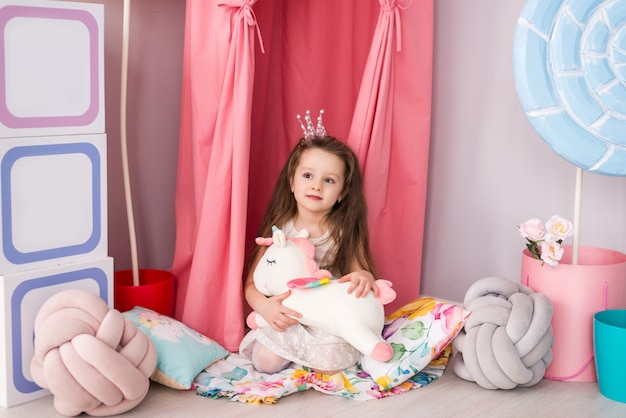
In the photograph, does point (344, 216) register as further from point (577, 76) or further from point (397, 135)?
point (577, 76)

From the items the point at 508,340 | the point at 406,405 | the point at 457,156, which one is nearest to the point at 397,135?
the point at 457,156

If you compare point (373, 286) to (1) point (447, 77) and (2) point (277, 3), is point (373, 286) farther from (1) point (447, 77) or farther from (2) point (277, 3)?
(2) point (277, 3)

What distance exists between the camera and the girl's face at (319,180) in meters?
2.37

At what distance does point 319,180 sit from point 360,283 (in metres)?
0.35

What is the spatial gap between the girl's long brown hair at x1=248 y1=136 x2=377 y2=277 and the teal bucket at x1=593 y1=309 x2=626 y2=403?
2.12 ft

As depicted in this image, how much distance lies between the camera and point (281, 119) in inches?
113

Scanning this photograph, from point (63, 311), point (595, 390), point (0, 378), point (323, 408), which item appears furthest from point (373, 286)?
point (0, 378)

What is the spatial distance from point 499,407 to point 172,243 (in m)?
1.32

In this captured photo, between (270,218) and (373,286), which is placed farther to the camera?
(270,218)

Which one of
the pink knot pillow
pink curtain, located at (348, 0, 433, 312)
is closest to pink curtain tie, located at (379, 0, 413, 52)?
pink curtain, located at (348, 0, 433, 312)

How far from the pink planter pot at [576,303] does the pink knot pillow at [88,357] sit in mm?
1121

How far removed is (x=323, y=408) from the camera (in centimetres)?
207

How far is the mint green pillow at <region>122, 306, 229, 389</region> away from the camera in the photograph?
2148 millimetres

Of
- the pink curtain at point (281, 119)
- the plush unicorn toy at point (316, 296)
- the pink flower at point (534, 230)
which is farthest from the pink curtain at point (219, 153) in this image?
the pink flower at point (534, 230)
